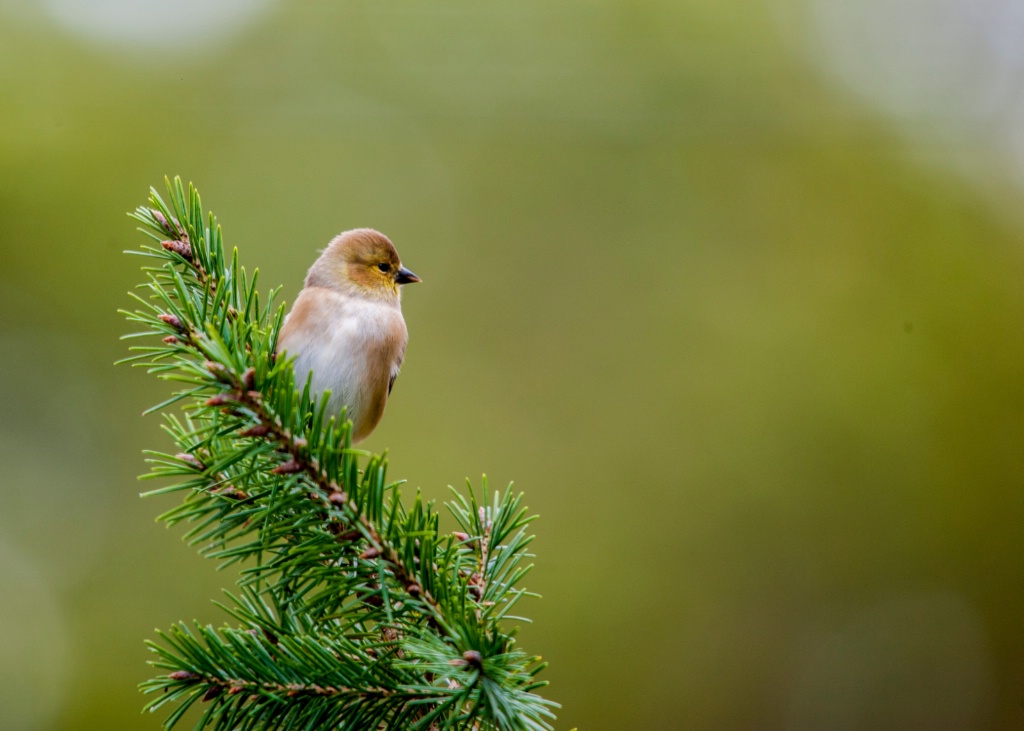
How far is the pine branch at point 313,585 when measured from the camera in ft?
2.62

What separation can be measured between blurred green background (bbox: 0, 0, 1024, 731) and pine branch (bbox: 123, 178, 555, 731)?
322 centimetres

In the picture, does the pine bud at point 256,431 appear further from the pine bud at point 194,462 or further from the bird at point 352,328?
the bird at point 352,328

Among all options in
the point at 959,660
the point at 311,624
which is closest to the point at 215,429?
the point at 311,624

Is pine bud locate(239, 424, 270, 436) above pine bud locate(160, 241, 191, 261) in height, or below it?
below

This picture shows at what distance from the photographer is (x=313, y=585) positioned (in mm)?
916

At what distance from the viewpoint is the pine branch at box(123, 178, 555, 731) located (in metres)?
0.80

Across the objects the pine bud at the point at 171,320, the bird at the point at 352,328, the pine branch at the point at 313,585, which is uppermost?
the bird at the point at 352,328

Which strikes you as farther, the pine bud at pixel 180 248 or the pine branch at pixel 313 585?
the pine bud at pixel 180 248

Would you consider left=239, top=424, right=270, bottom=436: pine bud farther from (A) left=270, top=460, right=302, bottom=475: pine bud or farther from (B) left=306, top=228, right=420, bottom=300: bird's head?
(B) left=306, top=228, right=420, bottom=300: bird's head

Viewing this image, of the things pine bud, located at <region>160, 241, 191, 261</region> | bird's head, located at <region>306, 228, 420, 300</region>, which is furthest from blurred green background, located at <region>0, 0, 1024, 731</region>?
pine bud, located at <region>160, 241, 191, 261</region>

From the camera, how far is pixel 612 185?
4828 millimetres

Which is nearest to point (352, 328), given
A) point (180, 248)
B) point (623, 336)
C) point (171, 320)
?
point (180, 248)

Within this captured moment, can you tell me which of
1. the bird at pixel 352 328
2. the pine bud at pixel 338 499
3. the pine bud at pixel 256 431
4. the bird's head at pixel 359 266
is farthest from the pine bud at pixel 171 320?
the bird's head at pixel 359 266

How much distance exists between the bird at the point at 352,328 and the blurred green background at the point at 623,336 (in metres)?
2.14
